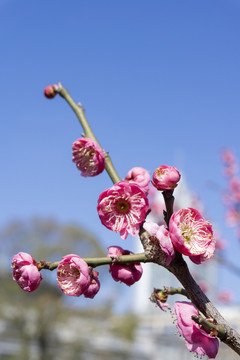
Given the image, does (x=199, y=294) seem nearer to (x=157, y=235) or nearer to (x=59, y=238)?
(x=157, y=235)

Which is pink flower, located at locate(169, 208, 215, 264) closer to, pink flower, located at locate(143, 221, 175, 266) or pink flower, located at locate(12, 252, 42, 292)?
pink flower, located at locate(143, 221, 175, 266)

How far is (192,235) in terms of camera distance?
67cm

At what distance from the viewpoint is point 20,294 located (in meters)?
13.4

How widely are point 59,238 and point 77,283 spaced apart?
1300 centimetres

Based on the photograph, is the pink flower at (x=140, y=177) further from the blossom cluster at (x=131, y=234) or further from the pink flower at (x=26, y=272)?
the pink flower at (x=26, y=272)

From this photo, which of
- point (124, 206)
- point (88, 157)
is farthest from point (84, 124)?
point (124, 206)

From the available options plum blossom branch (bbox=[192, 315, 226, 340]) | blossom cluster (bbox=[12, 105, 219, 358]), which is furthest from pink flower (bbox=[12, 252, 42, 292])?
plum blossom branch (bbox=[192, 315, 226, 340])

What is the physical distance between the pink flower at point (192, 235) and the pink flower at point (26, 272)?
188 millimetres

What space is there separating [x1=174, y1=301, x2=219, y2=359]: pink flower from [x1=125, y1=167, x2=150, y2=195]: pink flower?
0.61 feet

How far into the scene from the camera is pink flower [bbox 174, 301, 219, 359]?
610 mm

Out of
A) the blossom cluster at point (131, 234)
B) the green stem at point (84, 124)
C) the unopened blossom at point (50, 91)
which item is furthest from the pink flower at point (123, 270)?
the unopened blossom at point (50, 91)

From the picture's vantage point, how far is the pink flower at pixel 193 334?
0.61 m

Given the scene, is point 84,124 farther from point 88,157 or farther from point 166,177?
point 166,177

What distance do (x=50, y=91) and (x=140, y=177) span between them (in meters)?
0.28
